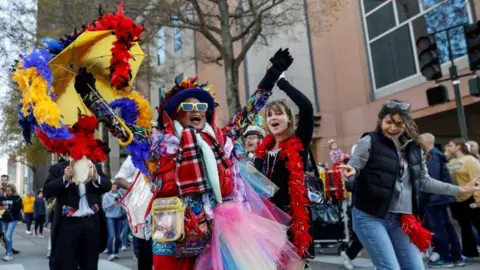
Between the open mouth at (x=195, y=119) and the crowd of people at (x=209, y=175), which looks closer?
the crowd of people at (x=209, y=175)

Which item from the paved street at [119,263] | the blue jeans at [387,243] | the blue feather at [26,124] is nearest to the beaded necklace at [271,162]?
the blue jeans at [387,243]

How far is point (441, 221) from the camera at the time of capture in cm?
664

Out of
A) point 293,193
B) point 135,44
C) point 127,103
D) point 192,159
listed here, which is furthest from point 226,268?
point 135,44

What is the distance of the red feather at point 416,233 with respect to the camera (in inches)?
134

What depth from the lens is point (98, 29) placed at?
3.16 m

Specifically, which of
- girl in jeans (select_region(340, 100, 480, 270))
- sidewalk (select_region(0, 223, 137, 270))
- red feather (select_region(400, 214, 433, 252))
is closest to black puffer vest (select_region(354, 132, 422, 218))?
girl in jeans (select_region(340, 100, 480, 270))

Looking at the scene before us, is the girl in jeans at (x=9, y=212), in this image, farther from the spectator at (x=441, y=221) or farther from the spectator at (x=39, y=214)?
the spectator at (x=441, y=221)

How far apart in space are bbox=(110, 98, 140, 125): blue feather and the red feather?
2220mm

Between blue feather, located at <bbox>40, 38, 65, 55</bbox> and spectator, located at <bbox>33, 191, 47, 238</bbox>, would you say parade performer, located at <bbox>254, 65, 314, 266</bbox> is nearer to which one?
blue feather, located at <bbox>40, 38, 65, 55</bbox>

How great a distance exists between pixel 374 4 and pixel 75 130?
15649mm

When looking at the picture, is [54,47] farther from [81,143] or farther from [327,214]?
[327,214]

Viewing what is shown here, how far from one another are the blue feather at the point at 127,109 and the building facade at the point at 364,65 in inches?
346

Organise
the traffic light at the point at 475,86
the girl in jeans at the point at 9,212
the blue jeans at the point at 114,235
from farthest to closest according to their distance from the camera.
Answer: the girl in jeans at the point at 9,212 → the blue jeans at the point at 114,235 → the traffic light at the point at 475,86

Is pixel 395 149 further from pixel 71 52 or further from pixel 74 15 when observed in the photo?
pixel 74 15
